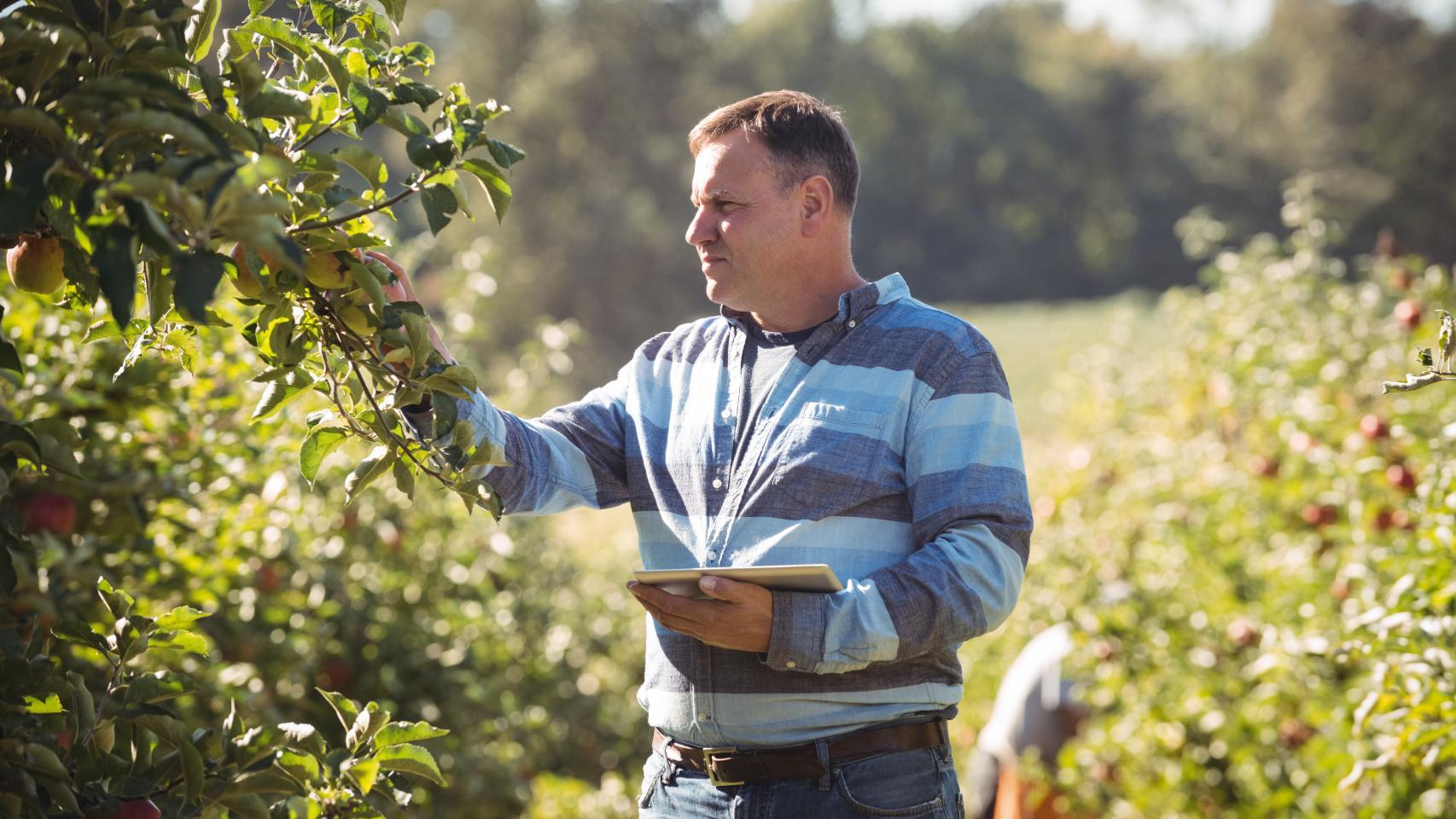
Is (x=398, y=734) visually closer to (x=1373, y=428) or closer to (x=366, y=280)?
(x=366, y=280)

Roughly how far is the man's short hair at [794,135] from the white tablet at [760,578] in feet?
1.90

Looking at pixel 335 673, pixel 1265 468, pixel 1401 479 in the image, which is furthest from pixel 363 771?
pixel 1265 468

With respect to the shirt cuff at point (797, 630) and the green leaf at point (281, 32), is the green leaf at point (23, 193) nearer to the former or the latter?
the green leaf at point (281, 32)

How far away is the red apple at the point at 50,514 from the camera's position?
2066 mm

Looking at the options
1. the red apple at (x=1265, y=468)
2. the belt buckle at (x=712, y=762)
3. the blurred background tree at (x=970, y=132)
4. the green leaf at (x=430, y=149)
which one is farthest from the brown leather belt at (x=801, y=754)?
the blurred background tree at (x=970, y=132)

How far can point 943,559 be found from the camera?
156 centimetres

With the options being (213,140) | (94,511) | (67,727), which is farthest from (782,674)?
(94,511)

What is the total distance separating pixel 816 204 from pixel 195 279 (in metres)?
1.05

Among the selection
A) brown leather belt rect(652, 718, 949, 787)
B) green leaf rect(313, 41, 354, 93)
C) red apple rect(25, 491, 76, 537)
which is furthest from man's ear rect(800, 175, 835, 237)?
red apple rect(25, 491, 76, 537)

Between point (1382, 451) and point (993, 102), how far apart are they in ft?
126

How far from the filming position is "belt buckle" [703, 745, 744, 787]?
5.43ft

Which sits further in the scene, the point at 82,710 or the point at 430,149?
the point at 82,710

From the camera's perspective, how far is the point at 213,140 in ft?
3.32

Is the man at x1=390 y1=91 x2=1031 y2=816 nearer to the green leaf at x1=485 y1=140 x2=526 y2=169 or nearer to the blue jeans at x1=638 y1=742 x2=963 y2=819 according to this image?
the blue jeans at x1=638 y1=742 x2=963 y2=819
